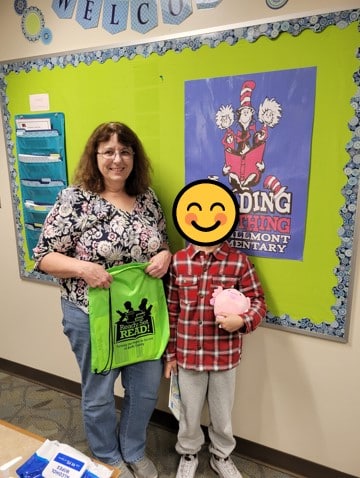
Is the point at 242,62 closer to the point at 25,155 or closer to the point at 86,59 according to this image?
the point at 86,59

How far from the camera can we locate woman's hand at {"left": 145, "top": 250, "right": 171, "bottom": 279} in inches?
55.1

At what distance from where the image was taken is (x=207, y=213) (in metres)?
1.38

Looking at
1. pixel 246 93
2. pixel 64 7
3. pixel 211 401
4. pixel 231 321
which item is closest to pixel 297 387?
pixel 211 401

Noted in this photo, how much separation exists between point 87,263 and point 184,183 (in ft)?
1.77

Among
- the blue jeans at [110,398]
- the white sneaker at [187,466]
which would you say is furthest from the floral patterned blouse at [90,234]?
the white sneaker at [187,466]

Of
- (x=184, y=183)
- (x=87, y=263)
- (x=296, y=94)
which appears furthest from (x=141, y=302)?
(x=296, y=94)

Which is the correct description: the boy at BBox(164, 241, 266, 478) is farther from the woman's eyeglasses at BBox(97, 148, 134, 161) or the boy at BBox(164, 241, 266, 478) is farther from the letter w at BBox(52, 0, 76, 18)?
the letter w at BBox(52, 0, 76, 18)

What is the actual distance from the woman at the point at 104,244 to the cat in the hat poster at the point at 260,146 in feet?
0.91

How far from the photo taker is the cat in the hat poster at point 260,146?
4.39 ft

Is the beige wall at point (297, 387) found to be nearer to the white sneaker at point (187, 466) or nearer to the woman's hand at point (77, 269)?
the white sneaker at point (187, 466)

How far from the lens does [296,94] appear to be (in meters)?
1.32

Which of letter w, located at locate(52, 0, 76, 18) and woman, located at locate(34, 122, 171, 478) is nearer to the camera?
woman, located at locate(34, 122, 171, 478)

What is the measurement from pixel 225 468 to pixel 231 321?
71 centimetres

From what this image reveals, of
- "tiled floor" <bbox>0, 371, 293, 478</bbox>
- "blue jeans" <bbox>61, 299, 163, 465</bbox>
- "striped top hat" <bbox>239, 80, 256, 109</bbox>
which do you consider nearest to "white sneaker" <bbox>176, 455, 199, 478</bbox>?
"tiled floor" <bbox>0, 371, 293, 478</bbox>
